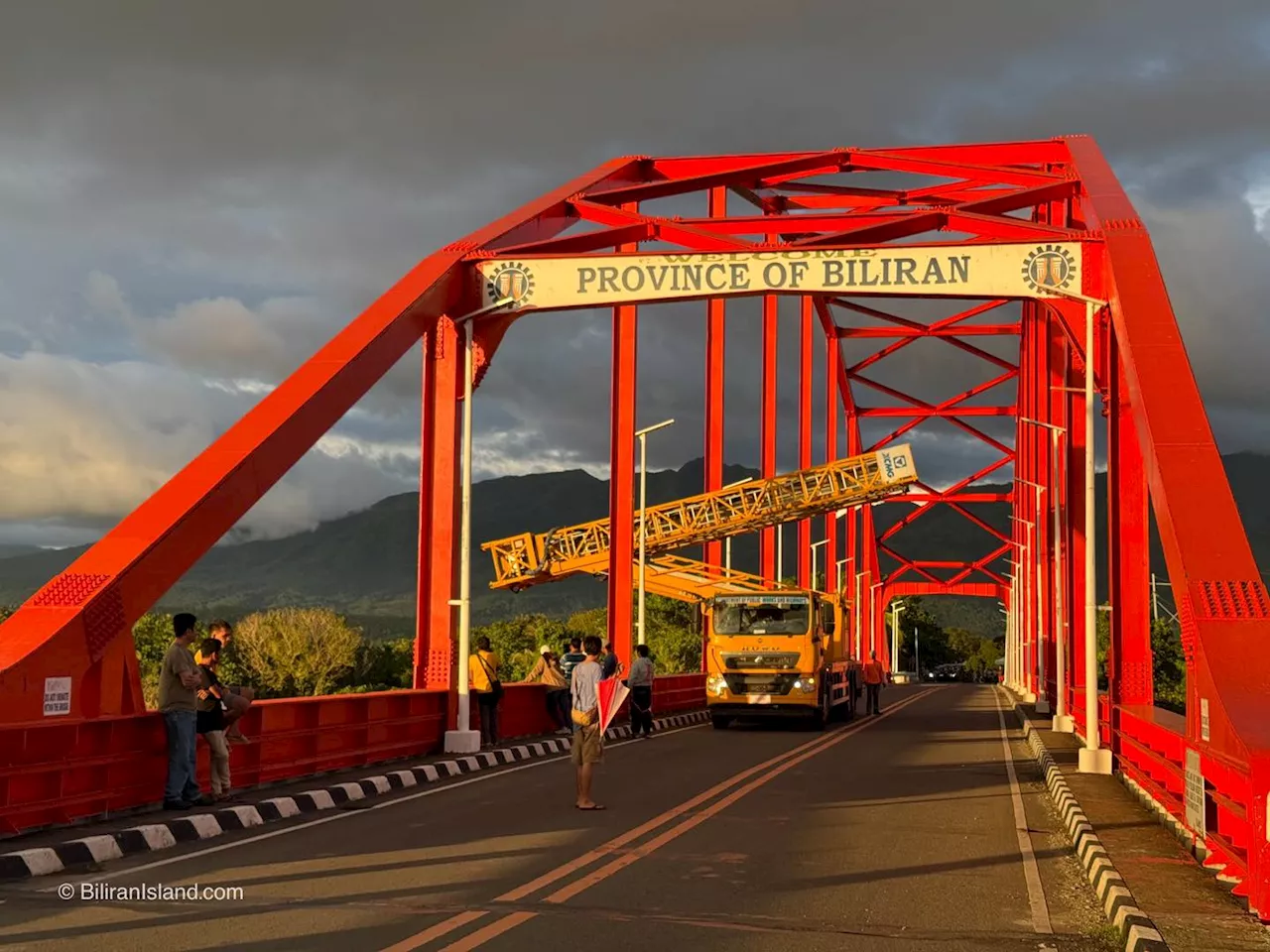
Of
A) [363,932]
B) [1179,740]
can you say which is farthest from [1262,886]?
[363,932]

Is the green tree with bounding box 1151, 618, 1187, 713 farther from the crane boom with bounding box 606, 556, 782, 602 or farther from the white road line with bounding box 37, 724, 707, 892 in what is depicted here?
the white road line with bounding box 37, 724, 707, 892

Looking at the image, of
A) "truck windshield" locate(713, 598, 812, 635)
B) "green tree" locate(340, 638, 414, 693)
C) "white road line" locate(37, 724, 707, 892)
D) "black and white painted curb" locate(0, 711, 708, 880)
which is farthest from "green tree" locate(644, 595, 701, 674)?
"black and white painted curb" locate(0, 711, 708, 880)

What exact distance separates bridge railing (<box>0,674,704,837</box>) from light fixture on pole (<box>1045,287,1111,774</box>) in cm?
810

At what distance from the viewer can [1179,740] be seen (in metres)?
11.7

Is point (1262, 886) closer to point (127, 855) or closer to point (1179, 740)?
point (1179, 740)

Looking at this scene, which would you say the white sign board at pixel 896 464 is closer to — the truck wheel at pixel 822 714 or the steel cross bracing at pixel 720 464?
the steel cross bracing at pixel 720 464

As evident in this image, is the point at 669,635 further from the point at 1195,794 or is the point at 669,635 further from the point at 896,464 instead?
the point at 1195,794

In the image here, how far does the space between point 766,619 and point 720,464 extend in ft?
24.8

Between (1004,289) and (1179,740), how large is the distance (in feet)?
27.8

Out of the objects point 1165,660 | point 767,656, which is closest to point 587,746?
point 767,656

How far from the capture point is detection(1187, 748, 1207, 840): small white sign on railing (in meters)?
9.71

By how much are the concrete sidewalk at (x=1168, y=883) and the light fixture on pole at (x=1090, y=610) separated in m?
2.61

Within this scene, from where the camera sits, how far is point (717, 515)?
39.3 metres

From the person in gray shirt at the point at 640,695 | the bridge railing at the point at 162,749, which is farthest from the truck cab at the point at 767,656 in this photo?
the bridge railing at the point at 162,749
